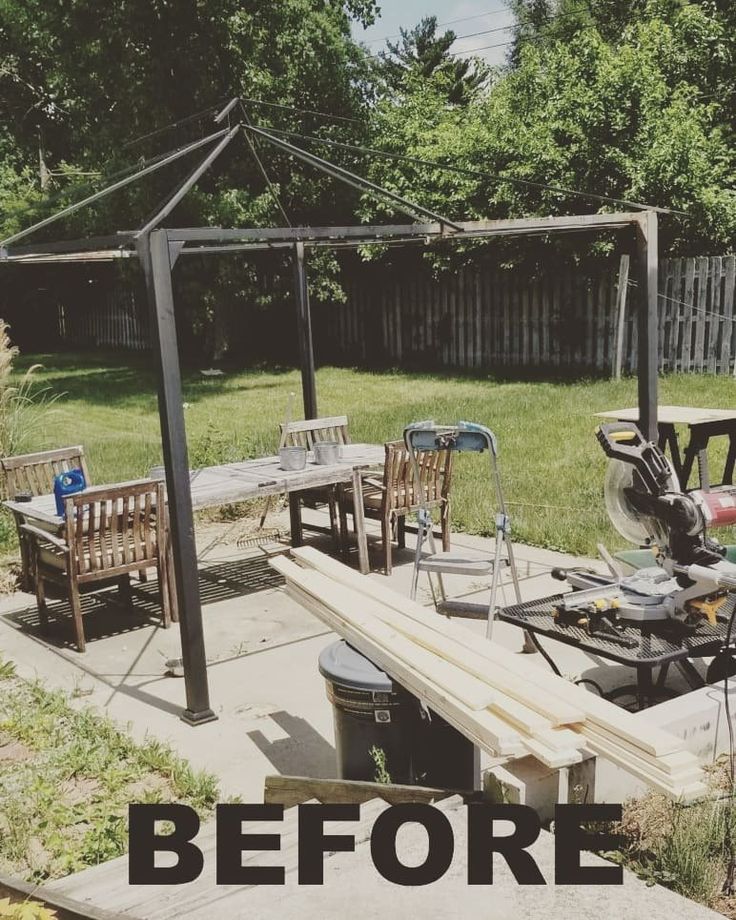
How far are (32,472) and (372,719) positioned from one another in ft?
15.9

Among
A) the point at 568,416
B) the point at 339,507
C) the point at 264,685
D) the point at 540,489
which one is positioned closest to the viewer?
the point at 264,685

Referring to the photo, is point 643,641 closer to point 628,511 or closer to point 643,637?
point 643,637

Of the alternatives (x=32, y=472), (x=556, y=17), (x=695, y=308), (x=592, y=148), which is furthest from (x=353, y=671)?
(x=556, y=17)

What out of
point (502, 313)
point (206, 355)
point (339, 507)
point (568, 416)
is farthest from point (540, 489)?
point (206, 355)

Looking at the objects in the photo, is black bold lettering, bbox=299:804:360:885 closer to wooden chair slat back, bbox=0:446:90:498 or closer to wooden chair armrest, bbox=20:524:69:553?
wooden chair armrest, bbox=20:524:69:553

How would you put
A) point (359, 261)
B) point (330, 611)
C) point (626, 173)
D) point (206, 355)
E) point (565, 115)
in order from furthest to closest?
point (206, 355), point (359, 261), point (565, 115), point (626, 173), point (330, 611)

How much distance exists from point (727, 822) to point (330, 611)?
194 centimetres

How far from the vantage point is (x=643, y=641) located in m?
4.15

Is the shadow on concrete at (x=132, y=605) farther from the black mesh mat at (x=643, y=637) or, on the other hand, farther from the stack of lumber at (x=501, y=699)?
the black mesh mat at (x=643, y=637)

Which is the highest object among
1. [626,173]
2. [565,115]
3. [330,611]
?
[565,115]

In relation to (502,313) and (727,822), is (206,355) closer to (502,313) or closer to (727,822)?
(502,313)

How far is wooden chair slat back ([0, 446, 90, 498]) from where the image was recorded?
757cm

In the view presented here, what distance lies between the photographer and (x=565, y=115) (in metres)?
15.9

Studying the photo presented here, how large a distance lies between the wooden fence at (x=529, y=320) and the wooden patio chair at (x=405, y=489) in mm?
8059
